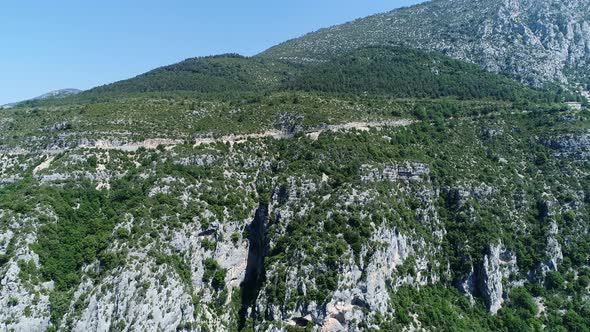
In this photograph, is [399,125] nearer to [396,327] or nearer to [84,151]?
[396,327]

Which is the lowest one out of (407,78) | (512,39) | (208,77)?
(407,78)

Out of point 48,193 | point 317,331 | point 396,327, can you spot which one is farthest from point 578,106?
point 48,193

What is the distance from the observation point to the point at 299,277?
6594cm

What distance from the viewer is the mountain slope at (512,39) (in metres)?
166

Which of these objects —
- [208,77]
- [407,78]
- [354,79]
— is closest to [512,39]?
[407,78]

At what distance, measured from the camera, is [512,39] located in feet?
573

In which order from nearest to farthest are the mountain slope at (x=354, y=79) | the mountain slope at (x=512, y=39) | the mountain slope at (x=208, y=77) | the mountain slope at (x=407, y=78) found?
the mountain slope at (x=407, y=78) < the mountain slope at (x=354, y=79) < the mountain slope at (x=208, y=77) < the mountain slope at (x=512, y=39)

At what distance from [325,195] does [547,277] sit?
43601mm

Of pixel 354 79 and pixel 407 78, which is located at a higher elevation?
pixel 354 79

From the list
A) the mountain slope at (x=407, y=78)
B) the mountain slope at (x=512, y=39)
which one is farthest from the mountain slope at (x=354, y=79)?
the mountain slope at (x=512, y=39)

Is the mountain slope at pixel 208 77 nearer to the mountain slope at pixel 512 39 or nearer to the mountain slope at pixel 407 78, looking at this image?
the mountain slope at pixel 407 78

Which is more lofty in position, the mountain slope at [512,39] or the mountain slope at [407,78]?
the mountain slope at [512,39]

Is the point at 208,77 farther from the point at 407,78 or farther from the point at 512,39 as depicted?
the point at 512,39

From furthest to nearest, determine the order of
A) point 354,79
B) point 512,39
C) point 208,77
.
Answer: point 512,39
point 208,77
point 354,79
